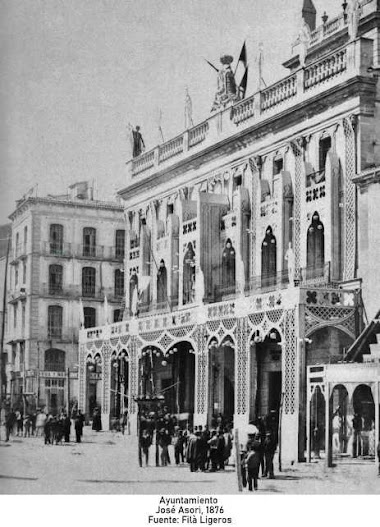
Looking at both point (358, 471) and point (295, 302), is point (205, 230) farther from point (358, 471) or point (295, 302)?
point (358, 471)

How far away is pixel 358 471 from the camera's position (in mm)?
24906

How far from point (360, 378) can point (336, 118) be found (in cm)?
1034

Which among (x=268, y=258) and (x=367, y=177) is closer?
(x=367, y=177)

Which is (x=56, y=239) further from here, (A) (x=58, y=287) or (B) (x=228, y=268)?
(B) (x=228, y=268)

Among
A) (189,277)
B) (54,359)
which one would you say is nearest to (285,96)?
(189,277)

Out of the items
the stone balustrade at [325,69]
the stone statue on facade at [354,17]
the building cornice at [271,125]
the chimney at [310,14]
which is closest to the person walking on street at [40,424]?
the building cornice at [271,125]

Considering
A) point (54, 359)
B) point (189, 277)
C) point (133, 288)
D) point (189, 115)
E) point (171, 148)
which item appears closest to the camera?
point (189, 277)

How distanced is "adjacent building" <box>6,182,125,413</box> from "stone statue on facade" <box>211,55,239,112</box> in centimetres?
1430

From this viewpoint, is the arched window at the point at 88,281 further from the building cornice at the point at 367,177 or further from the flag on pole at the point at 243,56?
the building cornice at the point at 367,177

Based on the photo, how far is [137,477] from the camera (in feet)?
83.8

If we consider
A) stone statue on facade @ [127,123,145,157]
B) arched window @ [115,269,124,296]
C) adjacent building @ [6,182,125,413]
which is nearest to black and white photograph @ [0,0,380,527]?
stone statue on facade @ [127,123,145,157]

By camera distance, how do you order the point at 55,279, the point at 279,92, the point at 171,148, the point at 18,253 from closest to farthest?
1. the point at 279,92
2. the point at 171,148
3. the point at 18,253
4. the point at 55,279

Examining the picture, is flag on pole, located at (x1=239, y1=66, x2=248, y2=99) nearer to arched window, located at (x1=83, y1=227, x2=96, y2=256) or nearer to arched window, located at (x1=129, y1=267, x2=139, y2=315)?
arched window, located at (x1=129, y1=267, x2=139, y2=315)

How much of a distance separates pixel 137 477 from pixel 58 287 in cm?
3332
